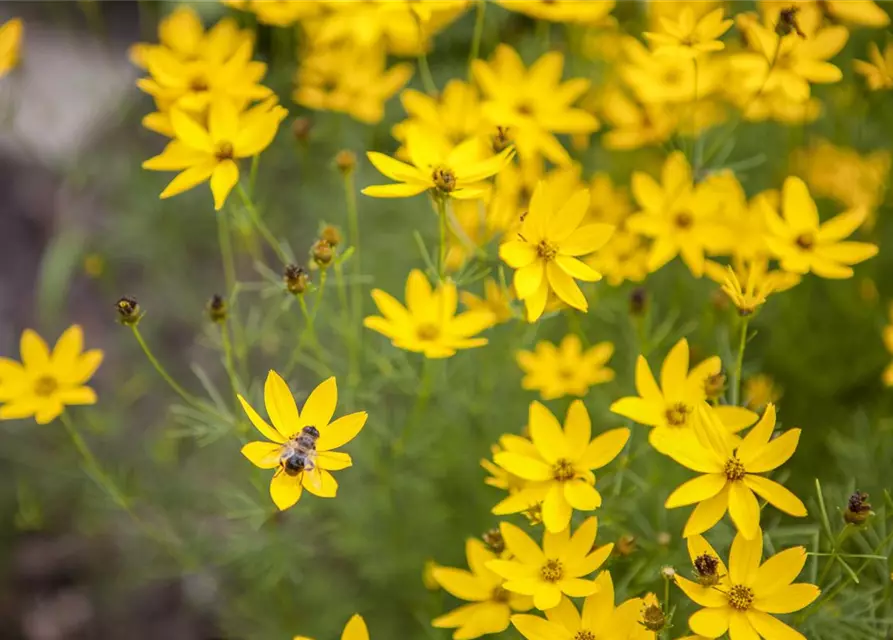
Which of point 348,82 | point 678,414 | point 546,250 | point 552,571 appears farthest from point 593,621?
point 348,82

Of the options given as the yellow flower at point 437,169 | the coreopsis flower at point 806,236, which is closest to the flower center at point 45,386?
the yellow flower at point 437,169

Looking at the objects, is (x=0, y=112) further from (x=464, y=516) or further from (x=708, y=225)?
(x=708, y=225)

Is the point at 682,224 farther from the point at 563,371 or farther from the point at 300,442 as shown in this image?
the point at 300,442

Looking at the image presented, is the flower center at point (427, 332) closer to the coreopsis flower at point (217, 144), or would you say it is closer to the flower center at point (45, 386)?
the coreopsis flower at point (217, 144)

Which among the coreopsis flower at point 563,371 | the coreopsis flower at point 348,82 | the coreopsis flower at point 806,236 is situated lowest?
the coreopsis flower at point 563,371

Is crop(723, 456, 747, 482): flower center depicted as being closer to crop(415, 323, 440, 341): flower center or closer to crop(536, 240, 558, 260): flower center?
crop(536, 240, 558, 260): flower center

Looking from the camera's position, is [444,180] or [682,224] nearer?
[444,180]

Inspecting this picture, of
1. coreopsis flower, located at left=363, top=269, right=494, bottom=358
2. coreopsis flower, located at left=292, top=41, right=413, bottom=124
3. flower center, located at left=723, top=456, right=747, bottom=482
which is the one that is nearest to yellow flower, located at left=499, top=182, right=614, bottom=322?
coreopsis flower, located at left=363, top=269, right=494, bottom=358
